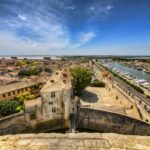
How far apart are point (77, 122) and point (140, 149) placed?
1930cm

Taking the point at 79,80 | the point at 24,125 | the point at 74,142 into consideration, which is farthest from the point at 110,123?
the point at 74,142

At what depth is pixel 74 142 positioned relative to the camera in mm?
2930

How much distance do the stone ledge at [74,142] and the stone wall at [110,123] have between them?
1692cm

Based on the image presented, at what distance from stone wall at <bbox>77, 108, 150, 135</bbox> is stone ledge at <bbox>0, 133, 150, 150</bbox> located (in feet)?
55.5

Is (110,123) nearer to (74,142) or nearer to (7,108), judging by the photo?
(7,108)

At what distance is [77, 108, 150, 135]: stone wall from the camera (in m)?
17.8

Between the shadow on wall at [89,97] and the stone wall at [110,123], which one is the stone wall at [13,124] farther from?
the shadow on wall at [89,97]

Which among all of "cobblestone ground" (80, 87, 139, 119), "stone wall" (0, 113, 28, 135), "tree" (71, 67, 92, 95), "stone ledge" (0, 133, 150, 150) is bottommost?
"cobblestone ground" (80, 87, 139, 119)

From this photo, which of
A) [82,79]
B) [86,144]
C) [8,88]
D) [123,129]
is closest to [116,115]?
[123,129]

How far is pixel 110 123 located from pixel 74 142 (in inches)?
714

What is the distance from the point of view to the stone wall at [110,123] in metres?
17.8

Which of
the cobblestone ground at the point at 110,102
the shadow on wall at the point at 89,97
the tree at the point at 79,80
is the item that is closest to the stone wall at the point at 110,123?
the cobblestone ground at the point at 110,102

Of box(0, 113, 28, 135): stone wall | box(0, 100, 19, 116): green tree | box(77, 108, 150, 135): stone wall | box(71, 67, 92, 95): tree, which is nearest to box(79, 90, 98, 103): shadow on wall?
box(71, 67, 92, 95): tree

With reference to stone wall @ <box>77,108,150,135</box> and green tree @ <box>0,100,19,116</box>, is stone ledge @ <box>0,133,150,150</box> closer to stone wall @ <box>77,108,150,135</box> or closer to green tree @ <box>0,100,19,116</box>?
stone wall @ <box>77,108,150,135</box>
